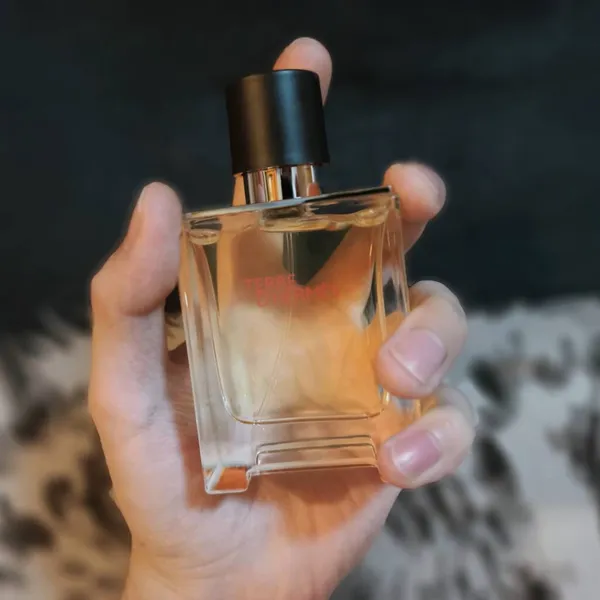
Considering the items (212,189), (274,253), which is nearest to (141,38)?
(212,189)

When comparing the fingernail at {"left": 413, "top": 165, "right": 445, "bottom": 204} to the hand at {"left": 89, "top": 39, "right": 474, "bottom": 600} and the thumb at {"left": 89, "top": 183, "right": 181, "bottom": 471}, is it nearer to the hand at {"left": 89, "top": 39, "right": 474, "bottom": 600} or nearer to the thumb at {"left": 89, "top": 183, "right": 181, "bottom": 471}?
the hand at {"left": 89, "top": 39, "right": 474, "bottom": 600}

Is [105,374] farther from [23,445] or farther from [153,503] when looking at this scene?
[23,445]

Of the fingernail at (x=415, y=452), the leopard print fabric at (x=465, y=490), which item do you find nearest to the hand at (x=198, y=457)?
the fingernail at (x=415, y=452)

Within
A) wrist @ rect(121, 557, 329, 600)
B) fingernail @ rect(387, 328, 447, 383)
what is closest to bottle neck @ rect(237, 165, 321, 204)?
fingernail @ rect(387, 328, 447, 383)

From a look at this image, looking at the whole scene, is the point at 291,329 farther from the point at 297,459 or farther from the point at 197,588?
the point at 197,588

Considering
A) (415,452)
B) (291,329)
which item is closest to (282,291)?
(291,329)

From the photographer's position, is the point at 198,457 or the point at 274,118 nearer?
the point at 274,118

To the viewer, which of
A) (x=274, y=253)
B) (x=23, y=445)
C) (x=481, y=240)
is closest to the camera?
(x=274, y=253)

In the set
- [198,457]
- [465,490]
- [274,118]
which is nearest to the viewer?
[274,118]
